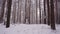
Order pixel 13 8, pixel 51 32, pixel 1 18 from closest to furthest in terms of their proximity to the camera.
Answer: pixel 51 32, pixel 1 18, pixel 13 8

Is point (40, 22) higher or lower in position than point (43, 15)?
lower

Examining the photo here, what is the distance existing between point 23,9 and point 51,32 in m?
1.82

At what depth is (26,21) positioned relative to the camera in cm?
373

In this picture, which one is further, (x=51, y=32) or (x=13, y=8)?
(x=13, y=8)

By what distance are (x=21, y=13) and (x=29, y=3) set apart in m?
0.48

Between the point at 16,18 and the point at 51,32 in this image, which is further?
the point at 16,18

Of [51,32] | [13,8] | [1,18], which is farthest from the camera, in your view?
[13,8]

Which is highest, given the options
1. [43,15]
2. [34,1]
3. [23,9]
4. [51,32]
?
[34,1]

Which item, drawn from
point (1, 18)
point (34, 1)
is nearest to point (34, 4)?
point (34, 1)

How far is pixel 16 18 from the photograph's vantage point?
3.83 m

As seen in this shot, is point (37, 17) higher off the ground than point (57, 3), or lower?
lower

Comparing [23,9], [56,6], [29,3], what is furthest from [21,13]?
[56,6]

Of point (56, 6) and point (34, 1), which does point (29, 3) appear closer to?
point (34, 1)

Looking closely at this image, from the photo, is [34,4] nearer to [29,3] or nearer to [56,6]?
[29,3]
